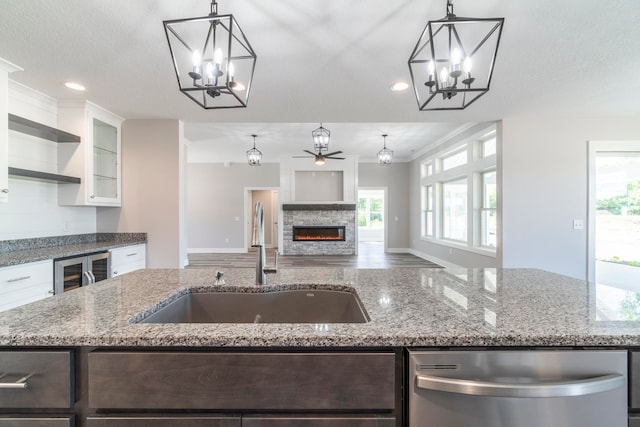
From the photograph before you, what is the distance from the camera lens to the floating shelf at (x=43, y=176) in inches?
101

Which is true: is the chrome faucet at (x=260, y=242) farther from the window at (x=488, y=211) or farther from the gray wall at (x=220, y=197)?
the gray wall at (x=220, y=197)

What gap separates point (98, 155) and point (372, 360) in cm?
421

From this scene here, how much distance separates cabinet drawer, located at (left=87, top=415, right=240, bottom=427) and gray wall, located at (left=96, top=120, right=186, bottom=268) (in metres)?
3.43

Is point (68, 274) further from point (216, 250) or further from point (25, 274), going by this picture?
point (216, 250)

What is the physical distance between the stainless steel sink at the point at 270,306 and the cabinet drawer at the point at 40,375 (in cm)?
56

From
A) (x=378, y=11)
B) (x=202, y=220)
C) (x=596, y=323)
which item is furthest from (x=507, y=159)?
(x=202, y=220)

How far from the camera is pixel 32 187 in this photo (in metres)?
3.01

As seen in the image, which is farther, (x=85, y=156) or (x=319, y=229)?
(x=319, y=229)

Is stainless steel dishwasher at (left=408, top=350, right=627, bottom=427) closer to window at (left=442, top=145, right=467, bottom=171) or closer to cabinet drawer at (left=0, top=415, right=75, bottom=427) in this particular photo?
cabinet drawer at (left=0, top=415, right=75, bottom=427)

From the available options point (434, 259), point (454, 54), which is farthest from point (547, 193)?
point (454, 54)

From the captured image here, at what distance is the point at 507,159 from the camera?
160 inches

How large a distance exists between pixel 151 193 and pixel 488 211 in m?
5.40

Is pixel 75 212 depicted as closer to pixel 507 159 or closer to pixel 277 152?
pixel 277 152

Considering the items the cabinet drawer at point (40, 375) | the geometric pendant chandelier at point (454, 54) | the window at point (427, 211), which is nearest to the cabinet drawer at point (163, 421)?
the cabinet drawer at point (40, 375)
